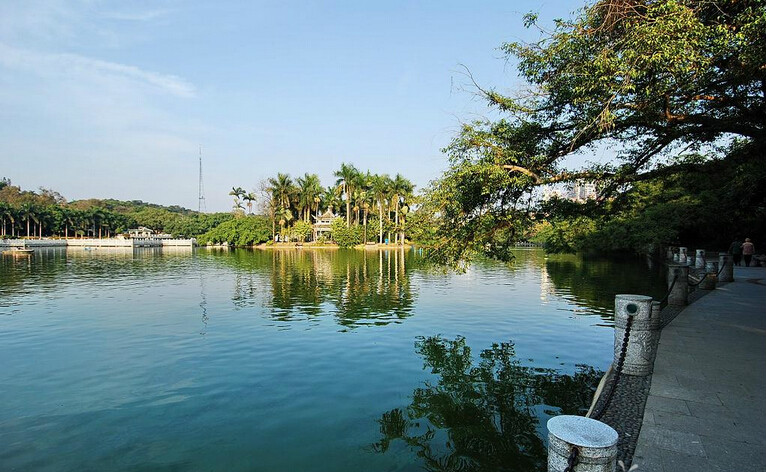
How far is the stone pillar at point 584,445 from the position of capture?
12.2ft

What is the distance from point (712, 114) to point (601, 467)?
11.0 meters

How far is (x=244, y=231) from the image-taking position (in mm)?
95438

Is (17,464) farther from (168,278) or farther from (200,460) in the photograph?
(168,278)

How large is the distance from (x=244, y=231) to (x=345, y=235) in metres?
24.3

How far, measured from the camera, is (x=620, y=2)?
8.78 metres

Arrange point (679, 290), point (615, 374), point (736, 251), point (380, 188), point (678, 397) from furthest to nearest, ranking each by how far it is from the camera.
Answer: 1. point (380, 188)
2. point (736, 251)
3. point (679, 290)
4. point (615, 374)
5. point (678, 397)

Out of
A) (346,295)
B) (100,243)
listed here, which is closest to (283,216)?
(100,243)

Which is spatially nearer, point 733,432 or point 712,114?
point 733,432

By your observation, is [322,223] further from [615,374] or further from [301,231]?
[615,374]

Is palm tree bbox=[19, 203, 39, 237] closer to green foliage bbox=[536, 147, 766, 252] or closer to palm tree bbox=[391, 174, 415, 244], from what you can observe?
palm tree bbox=[391, 174, 415, 244]

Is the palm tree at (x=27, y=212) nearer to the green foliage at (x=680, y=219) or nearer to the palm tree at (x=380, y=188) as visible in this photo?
the palm tree at (x=380, y=188)

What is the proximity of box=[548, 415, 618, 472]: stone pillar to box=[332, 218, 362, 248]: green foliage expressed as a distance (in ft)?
270

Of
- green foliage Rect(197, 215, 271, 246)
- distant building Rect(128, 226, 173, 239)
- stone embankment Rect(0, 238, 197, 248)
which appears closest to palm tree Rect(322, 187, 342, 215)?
green foliage Rect(197, 215, 271, 246)

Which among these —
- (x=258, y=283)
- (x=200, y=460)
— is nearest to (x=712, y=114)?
(x=200, y=460)
